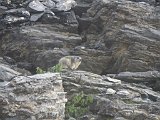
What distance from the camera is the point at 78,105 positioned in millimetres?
23609

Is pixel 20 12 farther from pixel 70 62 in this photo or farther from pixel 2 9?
pixel 70 62

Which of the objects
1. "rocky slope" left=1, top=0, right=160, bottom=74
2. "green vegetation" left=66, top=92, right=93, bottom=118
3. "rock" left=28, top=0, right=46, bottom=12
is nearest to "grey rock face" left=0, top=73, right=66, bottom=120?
"green vegetation" left=66, top=92, right=93, bottom=118

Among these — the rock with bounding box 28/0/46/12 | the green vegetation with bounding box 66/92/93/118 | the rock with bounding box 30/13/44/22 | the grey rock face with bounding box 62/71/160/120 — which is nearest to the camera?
the grey rock face with bounding box 62/71/160/120

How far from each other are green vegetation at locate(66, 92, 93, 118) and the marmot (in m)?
4.83

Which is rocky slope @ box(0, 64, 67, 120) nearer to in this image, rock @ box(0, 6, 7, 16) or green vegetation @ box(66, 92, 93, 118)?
green vegetation @ box(66, 92, 93, 118)

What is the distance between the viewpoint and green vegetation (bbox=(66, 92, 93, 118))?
22.7 m

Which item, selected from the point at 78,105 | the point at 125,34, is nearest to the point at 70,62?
the point at 125,34

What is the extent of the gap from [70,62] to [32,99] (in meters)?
8.48

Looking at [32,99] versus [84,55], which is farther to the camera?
[84,55]

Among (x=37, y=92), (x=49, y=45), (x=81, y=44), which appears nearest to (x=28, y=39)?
(x=49, y=45)

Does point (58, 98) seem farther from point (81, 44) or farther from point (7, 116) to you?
point (81, 44)

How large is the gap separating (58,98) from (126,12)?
13965mm

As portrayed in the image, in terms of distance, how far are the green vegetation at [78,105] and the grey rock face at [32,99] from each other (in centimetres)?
124

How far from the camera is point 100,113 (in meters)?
22.3
